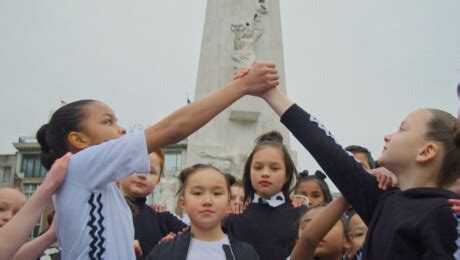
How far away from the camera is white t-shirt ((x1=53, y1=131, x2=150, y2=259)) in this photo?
1730mm

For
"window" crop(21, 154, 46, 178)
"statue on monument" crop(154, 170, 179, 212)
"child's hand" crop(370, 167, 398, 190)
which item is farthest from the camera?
"window" crop(21, 154, 46, 178)

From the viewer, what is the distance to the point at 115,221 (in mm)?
1812

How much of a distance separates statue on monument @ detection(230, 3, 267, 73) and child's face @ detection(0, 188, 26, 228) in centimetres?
714

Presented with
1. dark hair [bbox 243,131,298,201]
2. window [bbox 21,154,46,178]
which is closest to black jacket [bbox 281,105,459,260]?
dark hair [bbox 243,131,298,201]

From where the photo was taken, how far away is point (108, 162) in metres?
1.73

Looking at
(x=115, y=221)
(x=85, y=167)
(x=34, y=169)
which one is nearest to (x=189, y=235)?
(x=115, y=221)

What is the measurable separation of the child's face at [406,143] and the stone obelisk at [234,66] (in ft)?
22.3

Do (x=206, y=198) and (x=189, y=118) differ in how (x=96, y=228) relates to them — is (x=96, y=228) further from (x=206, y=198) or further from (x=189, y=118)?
(x=206, y=198)

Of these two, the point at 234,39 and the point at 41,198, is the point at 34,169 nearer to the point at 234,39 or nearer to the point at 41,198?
the point at 234,39

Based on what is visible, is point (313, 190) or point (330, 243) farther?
point (313, 190)

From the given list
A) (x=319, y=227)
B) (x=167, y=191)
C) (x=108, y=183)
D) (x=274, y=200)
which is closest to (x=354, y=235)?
(x=274, y=200)

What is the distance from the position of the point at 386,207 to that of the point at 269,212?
128 centimetres

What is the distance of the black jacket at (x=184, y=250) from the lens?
216cm

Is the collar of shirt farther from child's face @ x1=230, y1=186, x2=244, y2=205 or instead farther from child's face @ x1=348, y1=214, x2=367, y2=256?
child's face @ x1=230, y1=186, x2=244, y2=205
